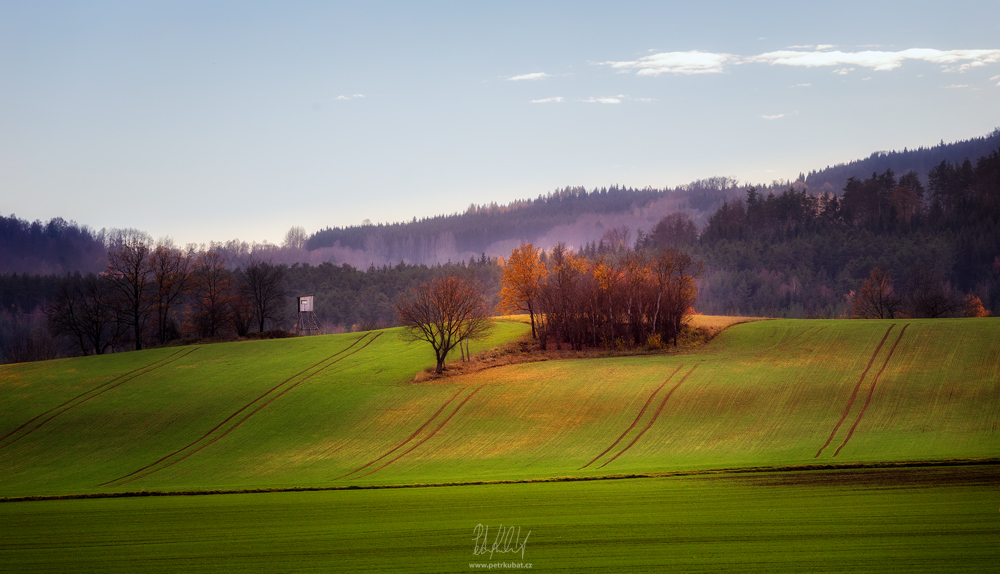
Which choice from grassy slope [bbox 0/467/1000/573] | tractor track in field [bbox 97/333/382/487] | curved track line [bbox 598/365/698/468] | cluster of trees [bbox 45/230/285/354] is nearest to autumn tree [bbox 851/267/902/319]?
curved track line [bbox 598/365/698/468]

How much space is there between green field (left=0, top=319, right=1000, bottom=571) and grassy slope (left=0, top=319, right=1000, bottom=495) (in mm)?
194

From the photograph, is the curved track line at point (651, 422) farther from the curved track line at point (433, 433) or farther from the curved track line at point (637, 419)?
the curved track line at point (433, 433)

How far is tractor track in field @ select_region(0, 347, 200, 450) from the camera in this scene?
41825 mm

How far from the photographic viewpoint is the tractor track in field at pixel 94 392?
137ft

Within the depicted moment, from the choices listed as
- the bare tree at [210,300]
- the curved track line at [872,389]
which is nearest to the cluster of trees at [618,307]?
the curved track line at [872,389]

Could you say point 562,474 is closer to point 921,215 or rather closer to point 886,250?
point 886,250

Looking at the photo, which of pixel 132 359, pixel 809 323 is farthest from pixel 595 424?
pixel 132 359

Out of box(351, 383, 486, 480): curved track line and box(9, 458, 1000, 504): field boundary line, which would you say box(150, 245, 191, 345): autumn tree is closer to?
box(351, 383, 486, 480): curved track line

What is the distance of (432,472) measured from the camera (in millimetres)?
30953

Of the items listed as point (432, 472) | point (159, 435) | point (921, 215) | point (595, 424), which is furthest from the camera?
point (921, 215)

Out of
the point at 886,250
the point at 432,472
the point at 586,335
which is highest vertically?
the point at 886,250

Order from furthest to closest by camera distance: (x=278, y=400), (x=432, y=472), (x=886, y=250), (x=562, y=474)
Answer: (x=886, y=250) → (x=278, y=400) → (x=432, y=472) → (x=562, y=474)

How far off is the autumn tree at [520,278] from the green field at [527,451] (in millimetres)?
6370

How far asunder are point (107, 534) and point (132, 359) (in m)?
46.3
